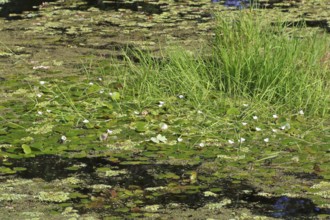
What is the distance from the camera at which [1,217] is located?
4961 mm

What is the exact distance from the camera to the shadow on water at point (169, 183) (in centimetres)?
520

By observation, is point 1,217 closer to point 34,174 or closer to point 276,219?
point 34,174

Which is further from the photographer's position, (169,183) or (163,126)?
(163,126)

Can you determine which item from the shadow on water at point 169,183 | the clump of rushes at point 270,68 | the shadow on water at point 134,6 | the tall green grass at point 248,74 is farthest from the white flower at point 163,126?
the shadow on water at point 134,6

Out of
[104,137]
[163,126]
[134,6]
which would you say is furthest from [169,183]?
[134,6]

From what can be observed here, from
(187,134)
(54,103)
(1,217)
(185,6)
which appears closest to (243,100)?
(187,134)

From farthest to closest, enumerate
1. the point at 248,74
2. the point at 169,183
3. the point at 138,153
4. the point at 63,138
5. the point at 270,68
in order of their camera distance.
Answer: the point at 248,74 < the point at 270,68 < the point at 63,138 < the point at 138,153 < the point at 169,183

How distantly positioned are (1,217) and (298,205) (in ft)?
6.06

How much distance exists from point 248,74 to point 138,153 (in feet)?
5.66

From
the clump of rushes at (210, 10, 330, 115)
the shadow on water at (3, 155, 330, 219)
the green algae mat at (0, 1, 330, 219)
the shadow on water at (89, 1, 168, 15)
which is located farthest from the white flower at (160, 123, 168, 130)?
the shadow on water at (89, 1, 168, 15)

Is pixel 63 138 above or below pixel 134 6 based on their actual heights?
above

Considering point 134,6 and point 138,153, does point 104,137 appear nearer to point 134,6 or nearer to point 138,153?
point 138,153

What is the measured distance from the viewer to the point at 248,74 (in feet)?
24.3

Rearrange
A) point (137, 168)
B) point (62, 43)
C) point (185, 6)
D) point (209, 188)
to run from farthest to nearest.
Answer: point (185, 6), point (62, 43), point (137, 168), point (209, 188)
